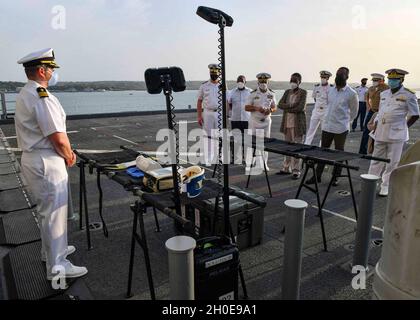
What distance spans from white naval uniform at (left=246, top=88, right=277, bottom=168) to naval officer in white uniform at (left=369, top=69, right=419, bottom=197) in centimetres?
216

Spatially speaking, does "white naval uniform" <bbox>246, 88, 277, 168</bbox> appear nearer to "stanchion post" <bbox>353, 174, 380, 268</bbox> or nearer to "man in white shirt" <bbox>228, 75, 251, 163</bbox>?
"man in white shirt" <bbox>228, 75, 251, 163</bbox>

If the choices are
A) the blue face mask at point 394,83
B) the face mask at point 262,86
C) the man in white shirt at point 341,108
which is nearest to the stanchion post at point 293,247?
the man in white shirt at point 341,108

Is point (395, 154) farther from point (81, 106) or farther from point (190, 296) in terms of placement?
point (81, 106)

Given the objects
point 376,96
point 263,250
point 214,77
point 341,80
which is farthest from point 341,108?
point 263,250

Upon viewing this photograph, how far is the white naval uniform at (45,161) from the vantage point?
271 centimetres

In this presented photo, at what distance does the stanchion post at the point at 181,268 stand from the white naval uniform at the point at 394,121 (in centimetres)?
487

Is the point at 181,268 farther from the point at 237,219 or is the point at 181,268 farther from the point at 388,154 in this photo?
the point at 388,154

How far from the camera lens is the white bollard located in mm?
1359

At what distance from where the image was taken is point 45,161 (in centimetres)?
281

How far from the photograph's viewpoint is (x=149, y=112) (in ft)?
63.8
